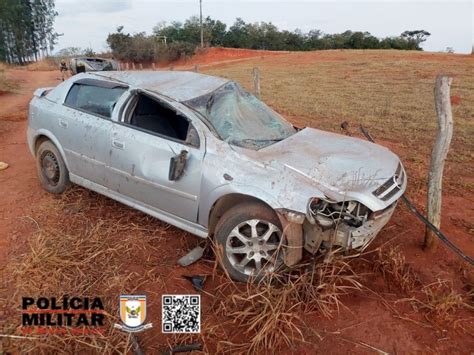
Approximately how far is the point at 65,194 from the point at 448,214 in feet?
15.3

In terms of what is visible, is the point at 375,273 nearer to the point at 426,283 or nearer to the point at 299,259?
the point at 426,283

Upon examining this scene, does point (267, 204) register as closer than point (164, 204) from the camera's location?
Yes

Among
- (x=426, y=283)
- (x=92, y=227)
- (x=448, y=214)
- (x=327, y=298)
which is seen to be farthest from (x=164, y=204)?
(x=448, y=214)

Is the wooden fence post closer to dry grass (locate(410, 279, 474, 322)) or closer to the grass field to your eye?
dry grass (locate(410, 279, 474, 322))

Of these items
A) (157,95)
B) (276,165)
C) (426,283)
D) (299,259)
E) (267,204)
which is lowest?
(426,283)

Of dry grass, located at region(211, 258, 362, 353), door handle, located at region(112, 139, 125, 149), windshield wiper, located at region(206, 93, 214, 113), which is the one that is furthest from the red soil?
door handle, located at region(112, 139, 125, 149)

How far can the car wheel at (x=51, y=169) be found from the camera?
4575 millimetres

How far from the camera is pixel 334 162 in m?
3.27

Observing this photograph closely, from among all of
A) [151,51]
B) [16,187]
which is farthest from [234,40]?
[16,187]

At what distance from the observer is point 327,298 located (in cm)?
298

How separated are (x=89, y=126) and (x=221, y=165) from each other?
1.72m

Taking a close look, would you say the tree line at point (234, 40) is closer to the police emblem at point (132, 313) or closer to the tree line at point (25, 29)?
the tree line at point (25, 29)

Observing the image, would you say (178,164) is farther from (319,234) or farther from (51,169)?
(51,169)

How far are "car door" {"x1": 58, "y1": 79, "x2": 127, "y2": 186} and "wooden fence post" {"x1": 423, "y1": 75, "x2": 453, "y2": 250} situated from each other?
307 cm
